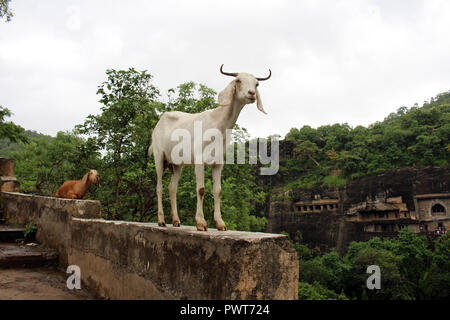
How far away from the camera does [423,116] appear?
36781 millimetres

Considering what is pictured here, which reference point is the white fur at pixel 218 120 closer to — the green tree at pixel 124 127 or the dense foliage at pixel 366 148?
the green tree at pixel 124 127

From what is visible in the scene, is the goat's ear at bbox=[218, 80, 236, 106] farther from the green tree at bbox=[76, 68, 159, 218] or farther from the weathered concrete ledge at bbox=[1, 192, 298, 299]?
the green tree at bbox=[76, 68, 159, 218]

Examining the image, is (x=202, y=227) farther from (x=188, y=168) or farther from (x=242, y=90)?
(x=188, y=168)

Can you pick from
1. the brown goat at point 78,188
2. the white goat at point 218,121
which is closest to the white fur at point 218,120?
the white goat at point 218,121

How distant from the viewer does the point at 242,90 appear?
242 cm

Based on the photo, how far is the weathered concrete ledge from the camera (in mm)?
1693

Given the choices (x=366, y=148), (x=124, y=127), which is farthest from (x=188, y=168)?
(x=366, y=148)

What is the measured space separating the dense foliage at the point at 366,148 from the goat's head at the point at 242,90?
122 feet

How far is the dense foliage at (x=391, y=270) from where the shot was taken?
2667 cm

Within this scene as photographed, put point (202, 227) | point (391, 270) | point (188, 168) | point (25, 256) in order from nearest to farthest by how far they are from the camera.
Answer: point (202, 227) < point (25, 256) < point (188, 168) < point (391, 270)

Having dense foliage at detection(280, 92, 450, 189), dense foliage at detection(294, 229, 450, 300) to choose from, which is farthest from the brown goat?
dense foliage at detection(280, 92, 450, 189)

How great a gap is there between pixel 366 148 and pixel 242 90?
131 feet
